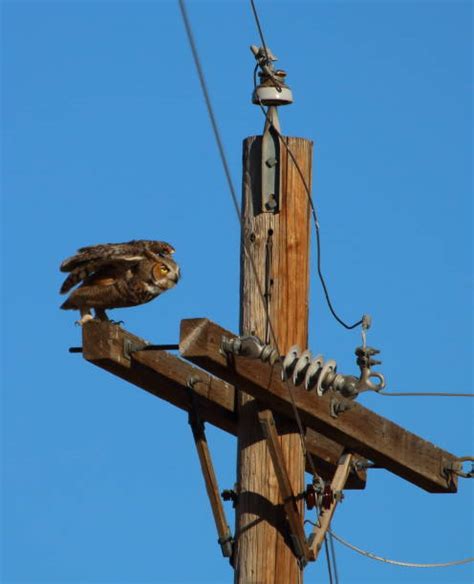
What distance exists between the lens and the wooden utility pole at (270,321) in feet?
28.8

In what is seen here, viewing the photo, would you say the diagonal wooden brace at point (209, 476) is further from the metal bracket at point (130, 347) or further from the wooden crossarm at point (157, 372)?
the metal bracket at point (130, 347)

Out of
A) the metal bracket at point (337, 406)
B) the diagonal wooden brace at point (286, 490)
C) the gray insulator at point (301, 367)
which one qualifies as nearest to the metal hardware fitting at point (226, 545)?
the diagonal wooden brace at point (286, 490)

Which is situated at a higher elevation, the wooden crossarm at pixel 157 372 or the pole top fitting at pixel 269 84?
the pole top fitting at pixel 269 84

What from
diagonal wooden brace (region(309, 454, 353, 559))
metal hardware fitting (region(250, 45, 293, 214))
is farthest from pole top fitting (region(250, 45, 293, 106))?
diagonal wooden brace (region(309, 454, 353, 559))

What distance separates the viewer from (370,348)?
919cm

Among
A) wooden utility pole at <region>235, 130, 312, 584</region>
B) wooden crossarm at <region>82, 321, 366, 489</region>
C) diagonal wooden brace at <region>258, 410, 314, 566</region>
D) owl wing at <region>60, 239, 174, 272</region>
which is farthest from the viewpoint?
owl wing at <region>60, 239, 174, 272</region>

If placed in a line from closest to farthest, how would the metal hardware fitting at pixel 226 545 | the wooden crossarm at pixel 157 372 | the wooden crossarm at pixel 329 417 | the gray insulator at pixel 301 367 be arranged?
the wooden crossarm at pixel 329 417 < the gray insulator at pixel 301 367 < the metal hardware fitting at pixel 226 545 < the wooden crossarm at pixel 157 372

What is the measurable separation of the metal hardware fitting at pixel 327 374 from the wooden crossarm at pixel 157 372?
2.38 ft

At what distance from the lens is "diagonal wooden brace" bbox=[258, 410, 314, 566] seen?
28.2 ft

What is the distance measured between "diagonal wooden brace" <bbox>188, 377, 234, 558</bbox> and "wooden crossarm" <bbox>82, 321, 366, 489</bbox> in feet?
0.16

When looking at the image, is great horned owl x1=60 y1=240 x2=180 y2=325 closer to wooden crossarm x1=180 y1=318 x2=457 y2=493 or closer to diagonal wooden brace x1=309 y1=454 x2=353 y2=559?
wooden crossarm x1=180 y1=318 x2=457 y2=493

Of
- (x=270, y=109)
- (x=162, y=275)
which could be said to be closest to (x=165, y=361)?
(x=162, y=275)

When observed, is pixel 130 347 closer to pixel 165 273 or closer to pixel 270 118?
pixel 165 273

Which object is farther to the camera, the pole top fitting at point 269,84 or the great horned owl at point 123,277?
the great horned owl at point 123,277
